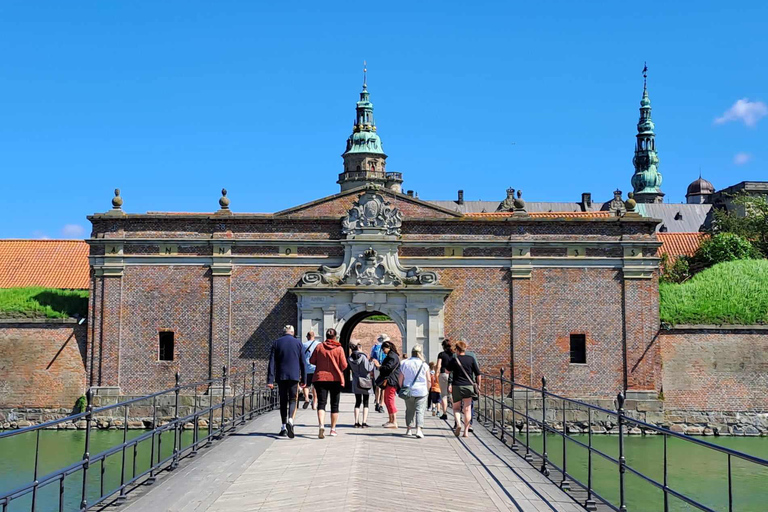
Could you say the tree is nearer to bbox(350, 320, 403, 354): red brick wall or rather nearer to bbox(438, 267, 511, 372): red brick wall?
bbox(350, 320, 403, 354): red brick wall

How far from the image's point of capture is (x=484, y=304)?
30.5m

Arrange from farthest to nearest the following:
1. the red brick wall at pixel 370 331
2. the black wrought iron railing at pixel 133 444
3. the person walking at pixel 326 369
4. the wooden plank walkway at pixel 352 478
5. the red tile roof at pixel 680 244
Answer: the red tile roof at pixel 680 244 → the red brick wall at pixel 370 331 → the person walking at pixel 326 369 → the wooden plank walkway at pixel 352 478 → the black wrought iron railing at pixel 133 444

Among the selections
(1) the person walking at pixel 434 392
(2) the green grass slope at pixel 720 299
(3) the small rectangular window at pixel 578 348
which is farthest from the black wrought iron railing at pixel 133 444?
(2) the green grass slope at pixel 720 299

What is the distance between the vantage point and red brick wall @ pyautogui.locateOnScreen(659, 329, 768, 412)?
3008 centimetres

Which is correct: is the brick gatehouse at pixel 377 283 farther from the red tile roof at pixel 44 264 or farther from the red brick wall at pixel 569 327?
the red tile roof at pixel 44 264

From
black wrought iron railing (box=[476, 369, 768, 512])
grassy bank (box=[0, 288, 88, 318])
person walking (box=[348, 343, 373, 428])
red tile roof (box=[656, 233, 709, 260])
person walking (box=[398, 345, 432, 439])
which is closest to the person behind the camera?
black wrought iron railing (box=[476, 369, 768, 512])

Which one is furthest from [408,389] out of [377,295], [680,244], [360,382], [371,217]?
[680,244]

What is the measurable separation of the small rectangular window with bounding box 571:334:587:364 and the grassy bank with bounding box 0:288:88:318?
16874 millimetres

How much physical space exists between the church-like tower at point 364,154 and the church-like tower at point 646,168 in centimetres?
2851

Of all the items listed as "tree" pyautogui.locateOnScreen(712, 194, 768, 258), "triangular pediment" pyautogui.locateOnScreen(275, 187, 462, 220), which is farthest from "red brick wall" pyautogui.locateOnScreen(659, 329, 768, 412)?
"tree" pyautogui.locateOnScreen(712, 194, 768, 258)

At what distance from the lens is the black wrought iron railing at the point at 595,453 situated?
9352mm

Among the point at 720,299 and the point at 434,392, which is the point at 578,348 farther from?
the point at 434,392

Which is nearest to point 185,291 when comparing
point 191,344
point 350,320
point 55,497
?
point 191,344

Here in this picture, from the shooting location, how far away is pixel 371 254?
30.1 m
